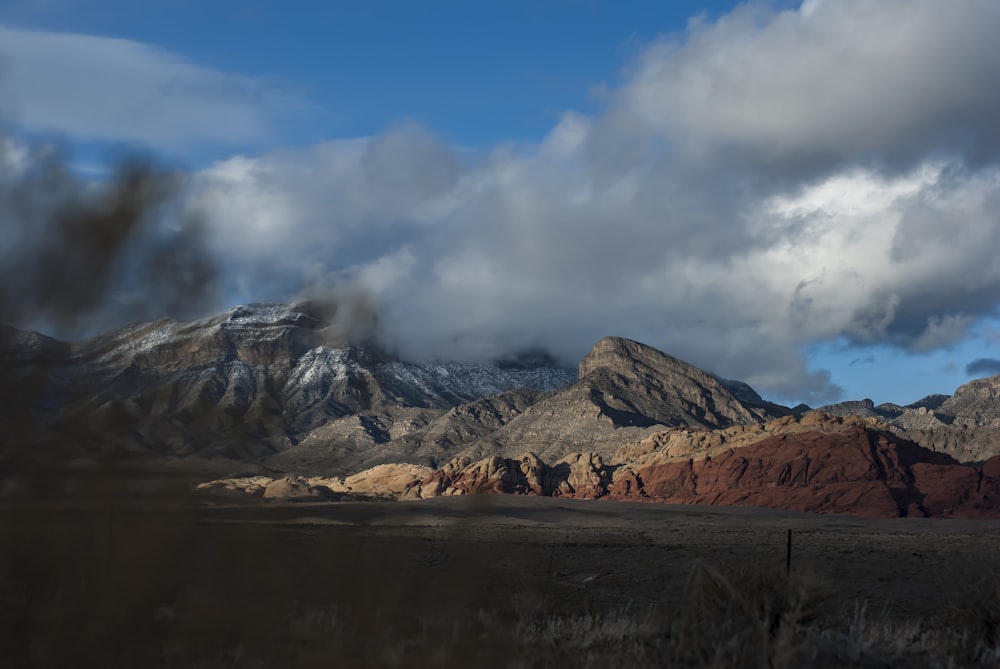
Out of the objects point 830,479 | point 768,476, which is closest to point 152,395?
point 830,479

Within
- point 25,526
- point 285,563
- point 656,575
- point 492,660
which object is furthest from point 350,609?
point 656,575

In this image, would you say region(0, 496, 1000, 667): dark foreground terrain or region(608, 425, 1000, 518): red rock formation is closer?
region(0, 496, 1000, 667): dark foreground terrain

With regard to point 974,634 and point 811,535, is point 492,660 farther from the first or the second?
point 811,535

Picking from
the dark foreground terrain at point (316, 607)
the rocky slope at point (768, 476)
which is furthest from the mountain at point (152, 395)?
the rocky slope at point (768, 476)

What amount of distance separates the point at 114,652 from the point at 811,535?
63.4m

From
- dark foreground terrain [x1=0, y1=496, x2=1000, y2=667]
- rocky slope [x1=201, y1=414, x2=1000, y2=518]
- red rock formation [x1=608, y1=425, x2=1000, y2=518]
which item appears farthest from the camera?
rocky slope [x1=201, y1=414, x2=1000, y2=518]

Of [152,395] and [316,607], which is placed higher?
[152,395]

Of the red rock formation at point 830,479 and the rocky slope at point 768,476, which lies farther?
the rocky slope at point 768,476

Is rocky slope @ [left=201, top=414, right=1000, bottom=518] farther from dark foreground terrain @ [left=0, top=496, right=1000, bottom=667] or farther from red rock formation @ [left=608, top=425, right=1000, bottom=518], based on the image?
dark foreground terrain @ [left=0, top=496, right=1000, bottom=667]

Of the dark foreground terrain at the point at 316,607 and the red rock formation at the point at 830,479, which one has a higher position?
the red rock formation at the point at 830,479

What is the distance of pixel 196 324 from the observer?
8.02 meters

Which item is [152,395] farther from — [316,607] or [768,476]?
[768,476]

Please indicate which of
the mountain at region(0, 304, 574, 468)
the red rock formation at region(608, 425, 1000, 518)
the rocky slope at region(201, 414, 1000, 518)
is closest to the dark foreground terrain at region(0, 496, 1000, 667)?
the mountain at region(0, 304, 574, 468)

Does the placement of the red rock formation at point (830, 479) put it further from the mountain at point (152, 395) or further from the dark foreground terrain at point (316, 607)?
the mountain at point (152, 395)
